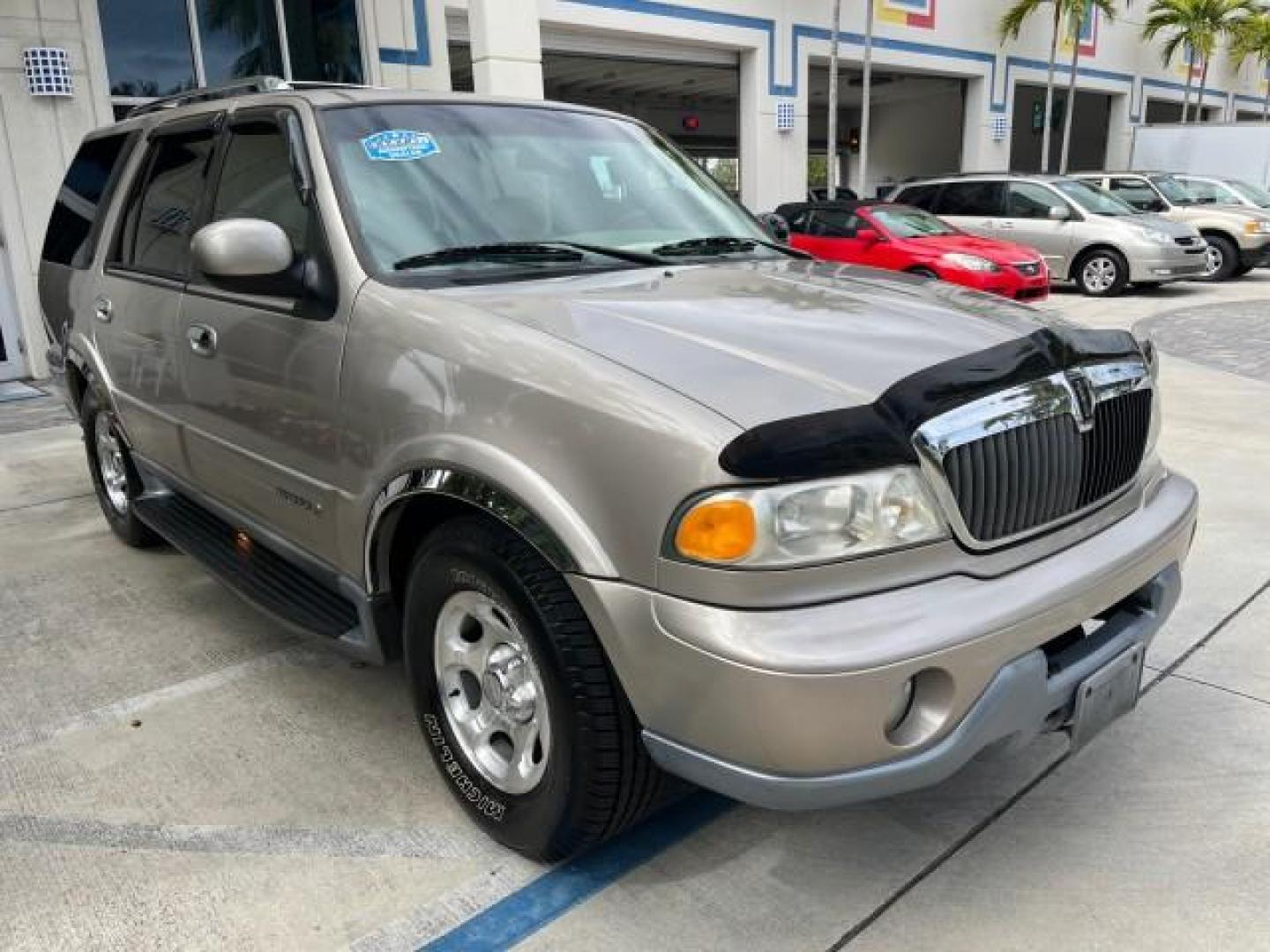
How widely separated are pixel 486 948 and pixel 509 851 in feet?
1.13

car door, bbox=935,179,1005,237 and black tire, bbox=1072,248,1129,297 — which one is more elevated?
car door, bbox=935,179,1005,237

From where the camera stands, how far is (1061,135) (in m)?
35.0

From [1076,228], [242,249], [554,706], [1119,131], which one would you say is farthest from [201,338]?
[1119,131]

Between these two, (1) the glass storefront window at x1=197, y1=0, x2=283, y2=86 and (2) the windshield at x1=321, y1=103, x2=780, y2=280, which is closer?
(2) the windshield at x1=321, y1=103, x2=780, y2=280

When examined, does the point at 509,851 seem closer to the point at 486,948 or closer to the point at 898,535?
the point at 486,948

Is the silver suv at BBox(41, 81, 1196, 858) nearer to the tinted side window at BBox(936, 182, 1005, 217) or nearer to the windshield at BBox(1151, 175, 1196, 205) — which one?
the tinted side window at BBox(936, 182, 1005, 217)

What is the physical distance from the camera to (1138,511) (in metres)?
2.64

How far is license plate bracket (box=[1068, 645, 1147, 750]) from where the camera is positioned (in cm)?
226

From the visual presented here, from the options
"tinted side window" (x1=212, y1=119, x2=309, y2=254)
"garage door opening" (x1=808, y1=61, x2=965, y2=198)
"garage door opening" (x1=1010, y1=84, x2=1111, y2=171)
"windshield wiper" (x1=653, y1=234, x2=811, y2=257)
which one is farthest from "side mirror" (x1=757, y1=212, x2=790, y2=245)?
"garage door opening" (x1=1010, y1=84, x2=1111, y2=171)

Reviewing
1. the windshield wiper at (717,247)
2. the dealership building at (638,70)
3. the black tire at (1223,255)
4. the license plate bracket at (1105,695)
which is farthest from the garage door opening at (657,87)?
the license plate bracket at (1105,695)

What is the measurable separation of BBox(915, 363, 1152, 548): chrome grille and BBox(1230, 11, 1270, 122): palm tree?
33707 mm

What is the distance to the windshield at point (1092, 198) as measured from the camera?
15242mm

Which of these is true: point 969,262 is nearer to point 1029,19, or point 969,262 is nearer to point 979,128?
point 979,128

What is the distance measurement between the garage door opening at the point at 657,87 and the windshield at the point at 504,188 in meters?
10.6
